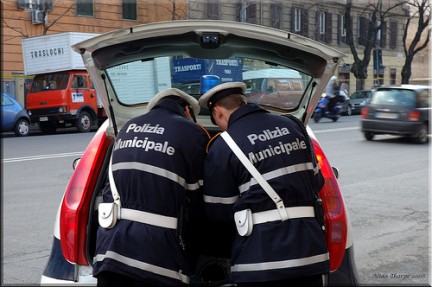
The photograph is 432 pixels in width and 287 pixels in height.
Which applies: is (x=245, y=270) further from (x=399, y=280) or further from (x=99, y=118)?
(x=99, y=118)

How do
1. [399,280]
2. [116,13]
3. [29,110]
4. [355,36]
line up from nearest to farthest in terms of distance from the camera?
[399,280] → [29,110] → [116,13] → [355,36]

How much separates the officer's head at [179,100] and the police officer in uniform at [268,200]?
392 millimetres

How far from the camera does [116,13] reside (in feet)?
102

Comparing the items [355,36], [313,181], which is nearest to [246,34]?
[313,181]

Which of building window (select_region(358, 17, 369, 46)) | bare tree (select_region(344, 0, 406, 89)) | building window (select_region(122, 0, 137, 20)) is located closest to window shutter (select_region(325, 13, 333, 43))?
bare tree (select_region(344, 0, 406, 89))

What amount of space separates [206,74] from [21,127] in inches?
692

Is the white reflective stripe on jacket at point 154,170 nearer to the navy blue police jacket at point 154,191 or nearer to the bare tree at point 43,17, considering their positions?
the navy blue police jacket at point 154,191

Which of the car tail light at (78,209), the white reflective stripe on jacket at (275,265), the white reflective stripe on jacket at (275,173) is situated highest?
the white reflective stripe on jacket at (275,173)

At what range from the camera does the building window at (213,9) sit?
34.2 meters

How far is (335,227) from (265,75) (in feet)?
4.41

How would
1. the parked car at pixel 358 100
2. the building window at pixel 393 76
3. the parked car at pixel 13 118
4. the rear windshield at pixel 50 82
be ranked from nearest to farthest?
1. the parked car at pixel 13 118
2. the rear windshield at pixel 50 82
3. the parked car at pixel 358 100
4. the building window at pixel 393 76

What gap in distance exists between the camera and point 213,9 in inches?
1369

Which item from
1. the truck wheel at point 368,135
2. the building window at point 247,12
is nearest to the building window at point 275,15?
the building window at point 247,12

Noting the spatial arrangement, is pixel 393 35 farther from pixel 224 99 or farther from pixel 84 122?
pixel 224 99
